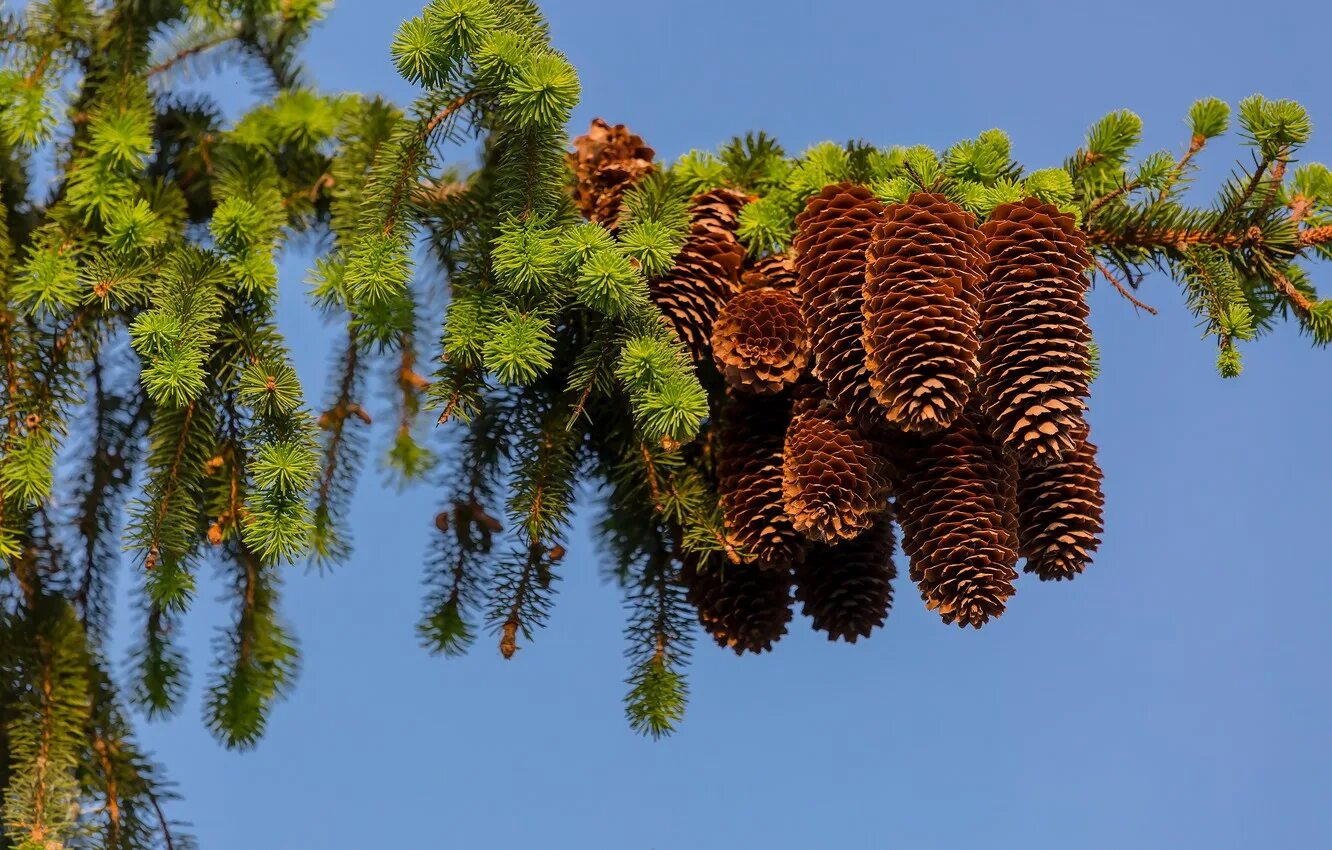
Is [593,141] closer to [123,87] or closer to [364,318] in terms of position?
[364,318]

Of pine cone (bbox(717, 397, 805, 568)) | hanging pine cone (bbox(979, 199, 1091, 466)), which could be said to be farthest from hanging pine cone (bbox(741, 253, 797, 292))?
hanging pine cone (bbox(979, 199, 1091, 466))

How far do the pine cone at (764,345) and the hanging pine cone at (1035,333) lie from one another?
227mm

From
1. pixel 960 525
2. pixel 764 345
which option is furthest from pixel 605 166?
pixel 960 525

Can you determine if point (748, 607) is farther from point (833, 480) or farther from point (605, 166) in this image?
point (605, 166)

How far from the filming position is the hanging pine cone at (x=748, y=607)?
1825 millimetres

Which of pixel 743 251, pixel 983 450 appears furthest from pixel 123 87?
pixel 983 450

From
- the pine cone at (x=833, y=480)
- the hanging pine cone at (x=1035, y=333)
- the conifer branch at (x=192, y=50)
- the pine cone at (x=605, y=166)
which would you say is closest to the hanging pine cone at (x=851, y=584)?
the pine cone at (x=833, y=480)

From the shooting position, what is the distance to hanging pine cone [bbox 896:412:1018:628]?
61.1 inches

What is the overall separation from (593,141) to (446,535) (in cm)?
61

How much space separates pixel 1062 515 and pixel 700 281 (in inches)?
21.3

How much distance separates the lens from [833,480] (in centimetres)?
160

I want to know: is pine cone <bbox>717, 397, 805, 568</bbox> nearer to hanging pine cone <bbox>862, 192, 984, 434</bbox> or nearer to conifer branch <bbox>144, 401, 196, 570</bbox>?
hanging pine cone <bbox>862, 192, 984, 434</bbox>

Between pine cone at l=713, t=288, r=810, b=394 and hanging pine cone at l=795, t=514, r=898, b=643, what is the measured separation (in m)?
0.25

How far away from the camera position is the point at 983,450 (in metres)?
1.61
